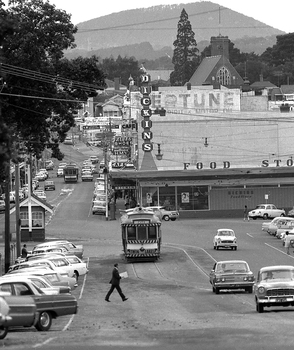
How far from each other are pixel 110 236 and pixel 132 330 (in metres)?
52.4

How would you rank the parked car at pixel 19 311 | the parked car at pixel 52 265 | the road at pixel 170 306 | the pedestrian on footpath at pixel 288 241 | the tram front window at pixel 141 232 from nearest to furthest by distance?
the parked car at pixel 19 311
the road at pixel 170 306
the parked car at pixel 52 265
the tram front window at pixel 141 232
the pedestrian on footpath at pixel 288 241

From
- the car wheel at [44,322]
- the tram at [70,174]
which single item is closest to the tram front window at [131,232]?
the car wheel at [44,322]

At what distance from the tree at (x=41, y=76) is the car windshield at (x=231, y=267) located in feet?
46.3

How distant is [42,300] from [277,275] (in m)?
9.37

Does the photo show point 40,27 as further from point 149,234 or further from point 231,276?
point 231,276

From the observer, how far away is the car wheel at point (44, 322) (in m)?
26.2

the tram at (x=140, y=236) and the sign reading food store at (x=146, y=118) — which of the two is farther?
the sign reading food store at (x=146, y=118)

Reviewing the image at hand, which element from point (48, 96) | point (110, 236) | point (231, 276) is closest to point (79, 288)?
point (231, 276)

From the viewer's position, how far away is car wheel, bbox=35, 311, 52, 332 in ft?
86.1

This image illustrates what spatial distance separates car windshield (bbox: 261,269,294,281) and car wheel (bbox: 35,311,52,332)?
860cm

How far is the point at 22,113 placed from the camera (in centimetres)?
5144

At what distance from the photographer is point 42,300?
26.5 metres

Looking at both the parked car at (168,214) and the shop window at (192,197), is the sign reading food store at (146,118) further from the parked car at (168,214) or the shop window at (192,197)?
the parked car at (168,214)

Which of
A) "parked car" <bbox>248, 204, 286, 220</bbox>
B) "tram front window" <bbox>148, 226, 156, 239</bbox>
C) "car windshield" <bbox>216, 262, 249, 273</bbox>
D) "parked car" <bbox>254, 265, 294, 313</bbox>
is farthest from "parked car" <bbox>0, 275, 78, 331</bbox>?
"parked car" <bbox>248, 204, 286, 220</bbox>
